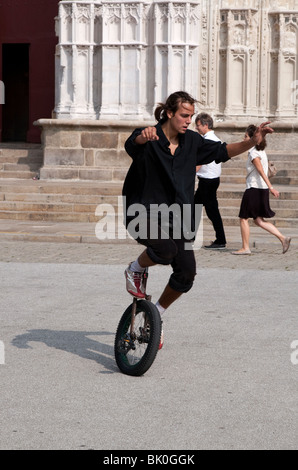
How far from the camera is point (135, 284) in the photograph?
606 centimetres

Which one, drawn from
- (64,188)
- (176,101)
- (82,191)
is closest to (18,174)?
(64,188)

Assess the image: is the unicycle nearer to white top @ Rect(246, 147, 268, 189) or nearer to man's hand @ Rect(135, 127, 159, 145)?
man's hand @ Rect(135, 127, 159, 145)

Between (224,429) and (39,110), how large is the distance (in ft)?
59.9

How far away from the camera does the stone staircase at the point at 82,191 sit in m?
15.5

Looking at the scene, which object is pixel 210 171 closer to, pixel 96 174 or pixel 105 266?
pixel 105 266

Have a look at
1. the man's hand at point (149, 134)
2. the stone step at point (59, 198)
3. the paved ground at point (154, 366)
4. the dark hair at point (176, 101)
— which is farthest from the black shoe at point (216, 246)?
the man's hand at point (149, 134)

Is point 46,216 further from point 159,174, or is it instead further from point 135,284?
point 159,174

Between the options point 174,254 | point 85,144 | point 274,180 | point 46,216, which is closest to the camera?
point 174,254

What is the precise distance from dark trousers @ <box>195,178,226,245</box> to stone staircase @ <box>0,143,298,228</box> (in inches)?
95.4

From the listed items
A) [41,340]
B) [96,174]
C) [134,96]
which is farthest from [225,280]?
[134,96]

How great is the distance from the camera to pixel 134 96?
18750 millimetres

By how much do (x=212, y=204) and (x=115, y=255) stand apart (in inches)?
60.9

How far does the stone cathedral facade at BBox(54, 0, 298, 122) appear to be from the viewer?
60.7 feet

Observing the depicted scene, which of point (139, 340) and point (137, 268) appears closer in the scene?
point (139, 340)
